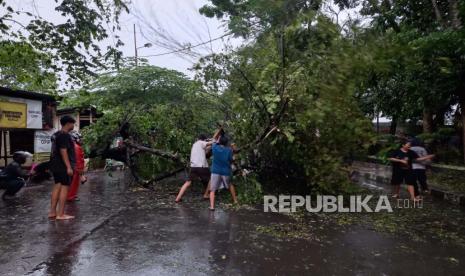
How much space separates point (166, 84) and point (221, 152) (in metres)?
7.77

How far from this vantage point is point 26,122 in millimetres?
12312

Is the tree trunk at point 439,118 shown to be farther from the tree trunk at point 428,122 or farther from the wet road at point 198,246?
the wet road at point 198,246

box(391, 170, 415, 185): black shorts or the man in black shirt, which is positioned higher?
the man in black shirt

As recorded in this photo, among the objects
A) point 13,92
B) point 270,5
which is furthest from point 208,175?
point 13,92

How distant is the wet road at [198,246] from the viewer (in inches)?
176

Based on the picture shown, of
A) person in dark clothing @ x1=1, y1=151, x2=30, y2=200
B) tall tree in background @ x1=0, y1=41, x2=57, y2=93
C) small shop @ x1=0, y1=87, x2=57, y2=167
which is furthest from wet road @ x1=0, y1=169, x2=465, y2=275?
small shop @ x1=0, y1=87, x2=57, y2=167

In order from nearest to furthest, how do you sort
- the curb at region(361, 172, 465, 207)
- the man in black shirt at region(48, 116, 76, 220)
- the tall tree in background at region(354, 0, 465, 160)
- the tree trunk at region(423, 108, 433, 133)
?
1. the man in black shirt at region(48, 116, 76, 220)
2. the curb at region(361, 172, 465, 207)
3. the tall tree in background at region(354, 0, 465, 160)
4. the tree trunk at region(423, 108, 433, 133)

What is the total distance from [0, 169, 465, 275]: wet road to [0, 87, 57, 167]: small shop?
4.91 m

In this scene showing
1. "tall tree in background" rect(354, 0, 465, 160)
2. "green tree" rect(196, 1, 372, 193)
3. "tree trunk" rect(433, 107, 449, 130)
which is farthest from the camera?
"tree trunk" rect(433, 107, 449, 130)

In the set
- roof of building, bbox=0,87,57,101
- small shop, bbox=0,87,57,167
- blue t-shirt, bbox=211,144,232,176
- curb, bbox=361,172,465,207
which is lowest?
curb, bbox=361,172,465,207

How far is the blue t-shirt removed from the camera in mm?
7930

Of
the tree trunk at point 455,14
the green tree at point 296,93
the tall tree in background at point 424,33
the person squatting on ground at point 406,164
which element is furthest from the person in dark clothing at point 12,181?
the tree trunk at point 455,14

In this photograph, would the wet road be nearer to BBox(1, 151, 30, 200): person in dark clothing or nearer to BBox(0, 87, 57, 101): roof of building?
BBox(1, 151, 30, 200): person in dark clothing

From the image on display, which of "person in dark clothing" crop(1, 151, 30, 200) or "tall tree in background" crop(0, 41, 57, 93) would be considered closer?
"tall tree in background" crop(0, 41, 57, 93)
